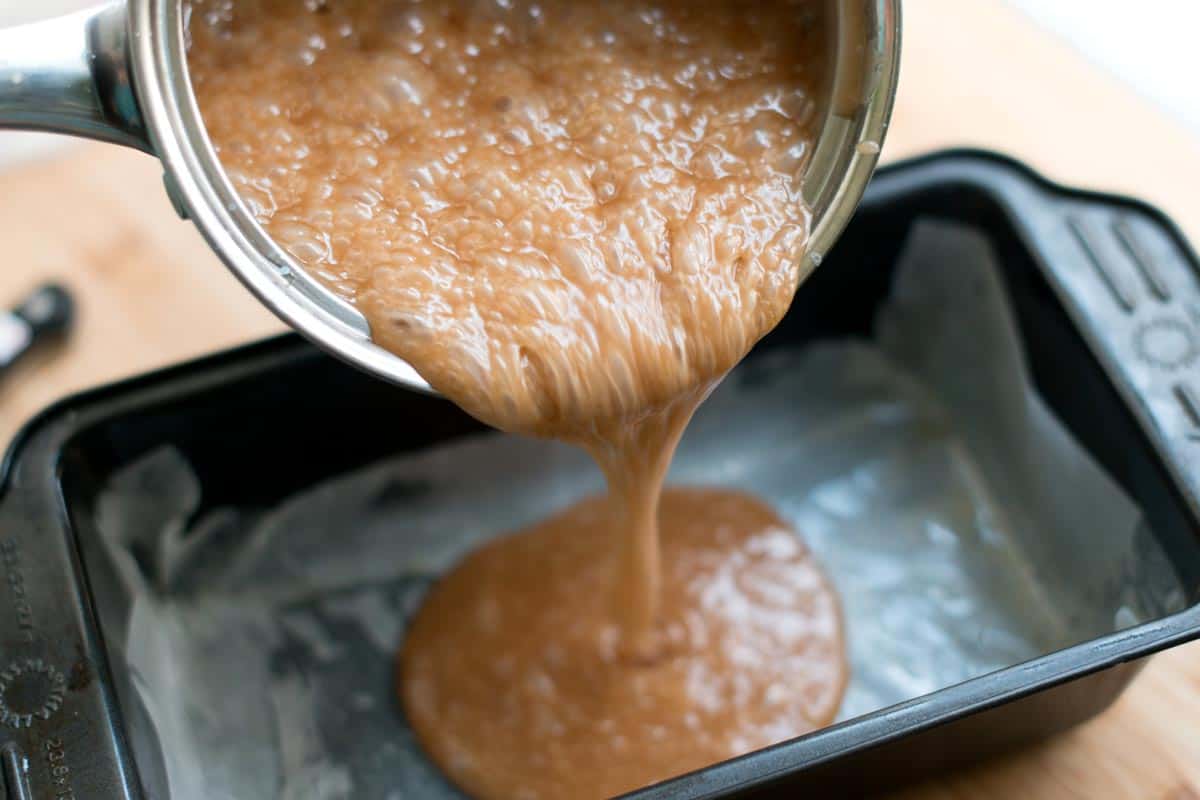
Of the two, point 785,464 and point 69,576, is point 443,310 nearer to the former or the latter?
point 69,576

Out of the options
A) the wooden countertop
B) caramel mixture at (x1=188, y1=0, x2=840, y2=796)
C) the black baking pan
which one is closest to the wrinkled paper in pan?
the black baking pan

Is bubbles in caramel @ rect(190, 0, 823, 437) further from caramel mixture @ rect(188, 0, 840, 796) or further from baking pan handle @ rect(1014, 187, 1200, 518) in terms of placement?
baking pan handle @ rect(1014, 187, 1200, 518)

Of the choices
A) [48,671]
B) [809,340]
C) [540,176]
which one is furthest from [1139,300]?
[48,671]

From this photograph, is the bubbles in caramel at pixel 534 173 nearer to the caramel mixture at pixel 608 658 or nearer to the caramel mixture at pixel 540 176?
the caramel mixture at pixel 540 176

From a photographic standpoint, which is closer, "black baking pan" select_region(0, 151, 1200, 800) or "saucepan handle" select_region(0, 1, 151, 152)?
"saucepan handle" select_region(0, 1, 151, 152)

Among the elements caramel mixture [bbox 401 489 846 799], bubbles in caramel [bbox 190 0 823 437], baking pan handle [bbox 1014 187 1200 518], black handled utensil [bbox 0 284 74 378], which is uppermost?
black handled utensil [bbox 0 284 74 378]

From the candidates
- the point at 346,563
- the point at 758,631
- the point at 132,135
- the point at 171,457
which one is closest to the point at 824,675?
the point at 758,631

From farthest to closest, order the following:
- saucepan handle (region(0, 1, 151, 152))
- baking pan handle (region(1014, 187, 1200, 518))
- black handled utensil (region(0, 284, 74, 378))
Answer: black handled utensil (region(0, 284, 74, 378)), baking pan handle (region(1014, 187, 1200, 518)), saucepan handle (region(0, 1, 151, 152))
